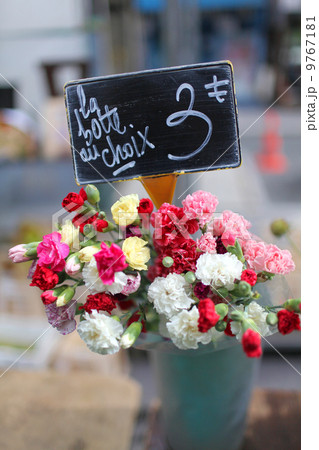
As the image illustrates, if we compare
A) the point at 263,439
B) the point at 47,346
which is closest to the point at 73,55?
the point at 47,346

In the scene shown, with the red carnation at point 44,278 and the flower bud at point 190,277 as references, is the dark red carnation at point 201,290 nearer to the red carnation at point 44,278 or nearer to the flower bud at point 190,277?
the flower bud at point 190,277

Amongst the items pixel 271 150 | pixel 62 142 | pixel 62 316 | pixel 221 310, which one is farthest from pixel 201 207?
pixel 271 150

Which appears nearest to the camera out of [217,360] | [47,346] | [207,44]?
[217,360]

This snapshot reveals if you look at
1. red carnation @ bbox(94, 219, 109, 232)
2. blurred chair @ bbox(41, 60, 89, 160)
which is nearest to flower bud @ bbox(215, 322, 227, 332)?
red carnation @ bbox(94, 219, 109, 232)

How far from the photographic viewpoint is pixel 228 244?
22.2 inches

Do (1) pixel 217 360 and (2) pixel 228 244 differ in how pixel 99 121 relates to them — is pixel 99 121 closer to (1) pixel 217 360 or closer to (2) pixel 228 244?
(2) pixel 228 244

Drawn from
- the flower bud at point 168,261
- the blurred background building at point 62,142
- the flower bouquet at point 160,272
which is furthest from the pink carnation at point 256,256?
the blurred background building at point 62,142

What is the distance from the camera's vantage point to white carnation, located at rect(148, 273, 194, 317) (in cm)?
54

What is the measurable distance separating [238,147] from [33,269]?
35 centimetres

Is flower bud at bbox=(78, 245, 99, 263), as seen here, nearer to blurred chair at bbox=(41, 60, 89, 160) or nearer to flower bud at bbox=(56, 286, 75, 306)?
flower bud at bbox=(56, 286, 75, 306)

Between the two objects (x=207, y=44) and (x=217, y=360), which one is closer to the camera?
(x=217, y=360)

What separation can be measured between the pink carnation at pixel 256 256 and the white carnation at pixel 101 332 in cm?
20

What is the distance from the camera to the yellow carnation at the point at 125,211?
58 centimetres

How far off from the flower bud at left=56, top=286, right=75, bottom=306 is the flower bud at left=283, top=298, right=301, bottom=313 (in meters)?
0.29
